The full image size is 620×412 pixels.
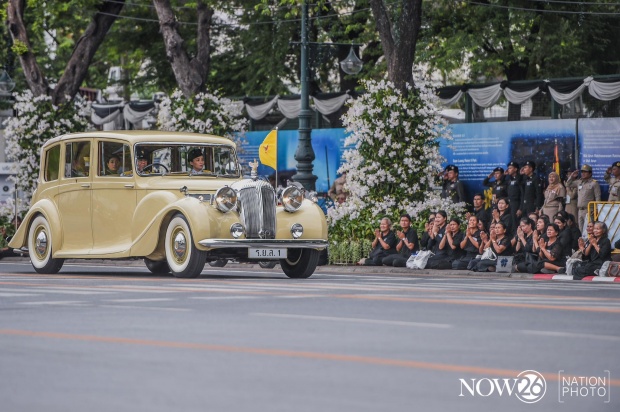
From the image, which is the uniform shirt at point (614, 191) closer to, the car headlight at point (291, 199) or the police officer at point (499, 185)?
the police officer at point (499, 185)

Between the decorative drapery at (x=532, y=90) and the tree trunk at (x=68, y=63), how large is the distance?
1032cm

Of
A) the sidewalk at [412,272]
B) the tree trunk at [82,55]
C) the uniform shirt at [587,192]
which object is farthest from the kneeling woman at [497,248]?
the tree trunk at [82,55]

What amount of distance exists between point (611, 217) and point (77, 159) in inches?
381

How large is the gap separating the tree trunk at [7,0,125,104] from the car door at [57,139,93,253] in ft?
53.0

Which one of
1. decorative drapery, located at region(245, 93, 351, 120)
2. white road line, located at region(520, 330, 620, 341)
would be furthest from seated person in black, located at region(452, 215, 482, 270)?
white road line, located at region(520, 330, 620, 341)

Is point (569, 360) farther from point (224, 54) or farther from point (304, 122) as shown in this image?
point (224, 54)

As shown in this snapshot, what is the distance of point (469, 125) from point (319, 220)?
11.6m

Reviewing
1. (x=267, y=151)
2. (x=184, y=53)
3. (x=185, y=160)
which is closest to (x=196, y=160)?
(x=185, y=160)

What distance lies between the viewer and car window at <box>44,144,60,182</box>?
23125 millimetres

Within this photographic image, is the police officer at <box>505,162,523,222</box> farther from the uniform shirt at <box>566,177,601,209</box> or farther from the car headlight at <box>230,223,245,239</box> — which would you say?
the car headlight at <box>230,223,245,239</box>

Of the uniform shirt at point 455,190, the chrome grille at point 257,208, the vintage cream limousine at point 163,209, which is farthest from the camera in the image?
the uniform shirt at point 455,190

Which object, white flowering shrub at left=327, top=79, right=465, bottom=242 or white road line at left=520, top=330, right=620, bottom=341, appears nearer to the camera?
white road line at left=520, top=330, right=620, bottom=341

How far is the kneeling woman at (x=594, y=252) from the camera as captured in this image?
23359 mm

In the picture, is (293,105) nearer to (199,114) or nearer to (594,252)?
(199,114)
